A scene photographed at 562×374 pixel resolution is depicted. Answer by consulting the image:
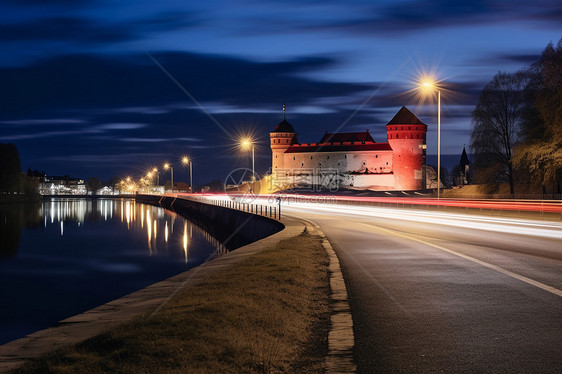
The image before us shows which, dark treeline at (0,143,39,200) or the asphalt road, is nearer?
the asphalt road

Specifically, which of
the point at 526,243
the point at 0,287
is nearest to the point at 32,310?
the point at 0,287

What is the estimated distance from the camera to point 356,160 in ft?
498

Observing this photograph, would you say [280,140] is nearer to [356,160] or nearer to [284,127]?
[284,127]

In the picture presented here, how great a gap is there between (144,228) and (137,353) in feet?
236

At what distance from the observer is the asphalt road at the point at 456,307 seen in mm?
5797

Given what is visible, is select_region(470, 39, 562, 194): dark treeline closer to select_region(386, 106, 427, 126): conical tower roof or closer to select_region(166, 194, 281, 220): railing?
select_region(166, 194, 281, 220): railing

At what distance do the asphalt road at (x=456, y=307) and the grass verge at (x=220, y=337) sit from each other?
2.18 feet

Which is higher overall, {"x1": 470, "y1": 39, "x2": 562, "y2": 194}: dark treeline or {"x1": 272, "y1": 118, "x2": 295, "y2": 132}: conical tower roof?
{"x1": 272, "y1": 118, "x2": 295, "y2": 132}: conical tower roof

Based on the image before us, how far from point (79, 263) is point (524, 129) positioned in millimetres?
47825

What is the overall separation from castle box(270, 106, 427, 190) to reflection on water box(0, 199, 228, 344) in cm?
7679

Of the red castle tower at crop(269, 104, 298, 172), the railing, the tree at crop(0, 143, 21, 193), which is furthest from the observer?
the red castle tower at crop(269, 104, 298, 172)

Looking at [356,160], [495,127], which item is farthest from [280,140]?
[495,127]

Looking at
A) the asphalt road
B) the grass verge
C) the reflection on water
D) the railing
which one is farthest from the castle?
the grass verge

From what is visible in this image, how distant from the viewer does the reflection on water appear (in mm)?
26234
